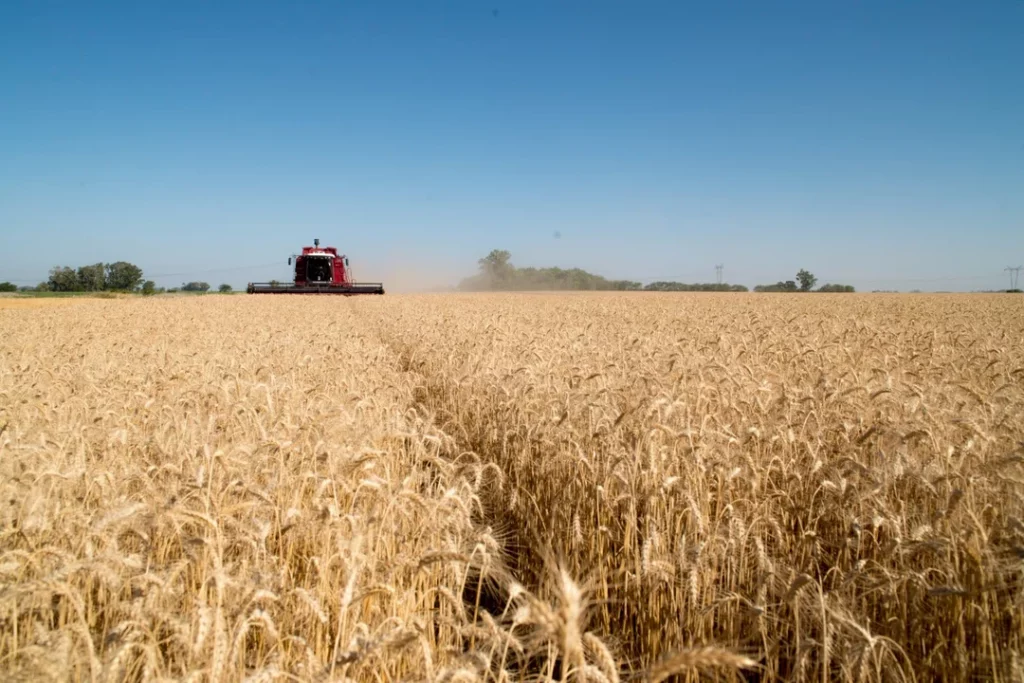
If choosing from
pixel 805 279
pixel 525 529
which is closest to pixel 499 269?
pixel 805 279

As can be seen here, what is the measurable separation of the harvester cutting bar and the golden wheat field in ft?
86.7

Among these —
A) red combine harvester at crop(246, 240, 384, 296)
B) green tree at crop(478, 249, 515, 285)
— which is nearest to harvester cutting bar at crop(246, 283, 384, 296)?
red combine harvester at crop(246, 240, 384, 296)

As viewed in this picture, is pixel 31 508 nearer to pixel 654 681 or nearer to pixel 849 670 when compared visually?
pixel 654 681

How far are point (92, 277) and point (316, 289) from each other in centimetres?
7486

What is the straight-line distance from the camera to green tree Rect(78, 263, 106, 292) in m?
81.4

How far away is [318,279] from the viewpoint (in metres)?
33.4

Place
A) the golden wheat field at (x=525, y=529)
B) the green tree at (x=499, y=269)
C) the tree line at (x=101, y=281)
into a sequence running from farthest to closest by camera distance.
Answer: the green tree at (x=499, y=269), the tree line at (x=101, y=281), the golden wheat field at (x=525, y=529)

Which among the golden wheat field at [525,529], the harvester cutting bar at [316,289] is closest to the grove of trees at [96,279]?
the harvester cutting bar at [316,289]

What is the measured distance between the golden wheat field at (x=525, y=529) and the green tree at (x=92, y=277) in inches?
3719

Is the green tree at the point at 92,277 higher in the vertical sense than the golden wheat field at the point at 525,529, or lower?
higher

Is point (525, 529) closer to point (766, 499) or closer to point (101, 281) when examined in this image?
point (766, 499)

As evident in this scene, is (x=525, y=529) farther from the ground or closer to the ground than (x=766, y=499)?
closer to the ground

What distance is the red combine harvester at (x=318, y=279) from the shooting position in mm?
32031

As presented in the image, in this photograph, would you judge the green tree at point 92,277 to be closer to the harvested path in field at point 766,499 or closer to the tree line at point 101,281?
the tree line at point 101,281
